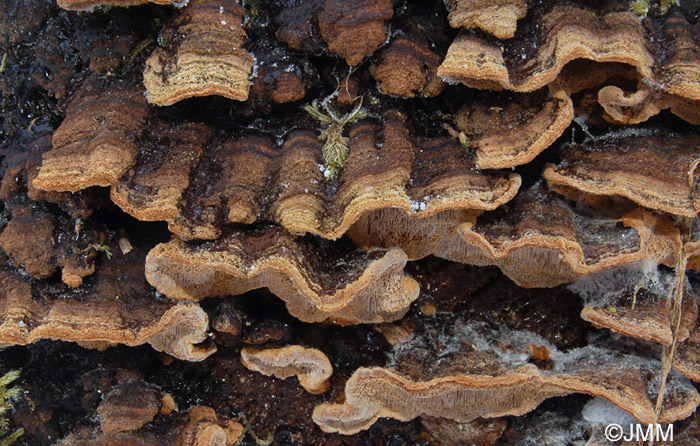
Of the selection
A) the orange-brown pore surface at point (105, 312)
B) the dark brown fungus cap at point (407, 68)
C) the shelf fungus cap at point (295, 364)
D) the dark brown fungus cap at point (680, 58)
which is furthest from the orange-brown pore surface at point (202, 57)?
the dark brown fungus cap at point (680, 58)

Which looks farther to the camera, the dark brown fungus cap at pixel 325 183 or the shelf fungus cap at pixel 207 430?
the shelf fungus cap at pixel 207 430

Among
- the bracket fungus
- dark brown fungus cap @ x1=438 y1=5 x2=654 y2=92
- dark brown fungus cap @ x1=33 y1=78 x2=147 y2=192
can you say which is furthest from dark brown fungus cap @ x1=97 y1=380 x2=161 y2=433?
dark brown fungus cap @ x1=438 y1=5 x2=654 y2=92

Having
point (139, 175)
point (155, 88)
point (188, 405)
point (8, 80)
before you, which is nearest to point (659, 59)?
point (155, 88)

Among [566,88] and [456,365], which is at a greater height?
[566,88]

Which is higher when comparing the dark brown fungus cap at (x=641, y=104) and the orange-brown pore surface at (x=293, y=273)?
the dark brown fungus cap at (x=641, y=104)

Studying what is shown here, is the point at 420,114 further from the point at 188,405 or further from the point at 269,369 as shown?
the point at 188,405

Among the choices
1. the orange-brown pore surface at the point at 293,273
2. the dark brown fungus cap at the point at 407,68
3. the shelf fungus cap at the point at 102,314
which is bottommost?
the shelf fungus cap at the point at 102,314

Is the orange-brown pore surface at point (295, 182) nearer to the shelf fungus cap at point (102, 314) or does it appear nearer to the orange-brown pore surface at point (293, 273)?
the orange-brown pore surface at point (293, 273)
